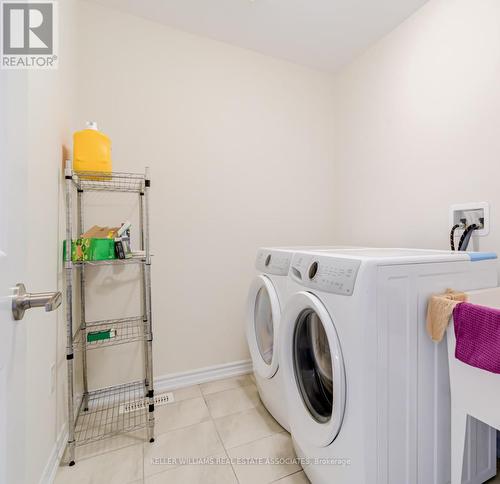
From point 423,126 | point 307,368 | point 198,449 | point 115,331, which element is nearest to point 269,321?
point 307,368

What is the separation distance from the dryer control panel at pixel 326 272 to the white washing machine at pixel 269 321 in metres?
0.15

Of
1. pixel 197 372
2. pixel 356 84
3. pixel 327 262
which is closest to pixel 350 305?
pixel 327 262

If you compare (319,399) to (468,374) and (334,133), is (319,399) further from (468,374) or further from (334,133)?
(334,133)

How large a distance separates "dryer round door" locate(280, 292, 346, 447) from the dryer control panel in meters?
0.07

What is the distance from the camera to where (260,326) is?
1672 mm

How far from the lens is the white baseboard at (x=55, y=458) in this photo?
44.2 inches

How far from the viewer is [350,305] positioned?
0.88 metres


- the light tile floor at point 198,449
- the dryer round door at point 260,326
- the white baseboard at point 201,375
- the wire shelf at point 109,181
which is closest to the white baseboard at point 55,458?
the light tile floor at point 198,449

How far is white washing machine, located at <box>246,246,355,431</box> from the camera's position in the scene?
53.7 inches

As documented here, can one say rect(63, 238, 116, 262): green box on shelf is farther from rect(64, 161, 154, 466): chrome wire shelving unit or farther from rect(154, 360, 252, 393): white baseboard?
rect(154, 360, 252, 393): white baseboard

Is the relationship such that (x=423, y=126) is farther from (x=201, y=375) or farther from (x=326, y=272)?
(x=201, y=375)

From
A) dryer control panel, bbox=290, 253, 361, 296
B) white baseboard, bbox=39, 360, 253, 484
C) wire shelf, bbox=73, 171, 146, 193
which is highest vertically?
wire shelf, bbox=73, 171, 146, 193

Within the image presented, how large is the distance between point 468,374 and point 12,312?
50.7 inches

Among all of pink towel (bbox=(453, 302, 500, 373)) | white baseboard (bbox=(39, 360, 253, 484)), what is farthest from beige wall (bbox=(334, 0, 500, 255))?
white baseboard (bbox=(39, 360, 253, 484))
